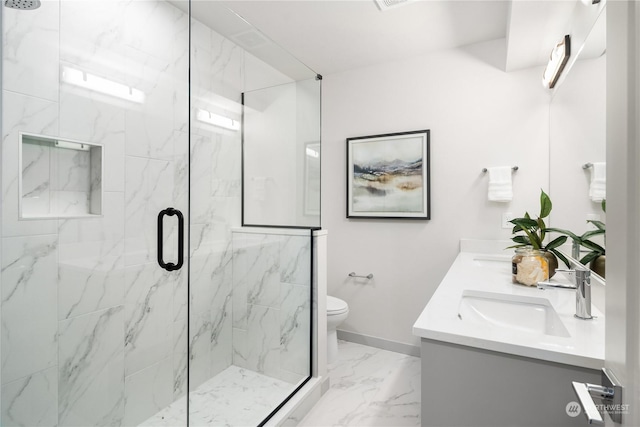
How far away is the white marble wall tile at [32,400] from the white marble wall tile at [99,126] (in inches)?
32.1

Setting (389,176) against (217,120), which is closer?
(217,120)

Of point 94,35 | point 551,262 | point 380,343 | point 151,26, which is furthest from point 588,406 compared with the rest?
point 380,343

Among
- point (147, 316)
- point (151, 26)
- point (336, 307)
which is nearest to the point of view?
point (147, 316)

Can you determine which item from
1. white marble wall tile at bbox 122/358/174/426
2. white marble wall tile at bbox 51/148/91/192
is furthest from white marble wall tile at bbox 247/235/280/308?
white marble wall tile at bbox 51/148/91/192

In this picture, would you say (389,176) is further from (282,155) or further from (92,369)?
(92,369)

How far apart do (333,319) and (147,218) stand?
1.35 meters

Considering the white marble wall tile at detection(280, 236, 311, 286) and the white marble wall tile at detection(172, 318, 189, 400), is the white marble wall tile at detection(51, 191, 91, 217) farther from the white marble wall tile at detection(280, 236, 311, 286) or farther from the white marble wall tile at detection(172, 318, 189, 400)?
the white marble wall tile at detection(280, 236, 311, 286)

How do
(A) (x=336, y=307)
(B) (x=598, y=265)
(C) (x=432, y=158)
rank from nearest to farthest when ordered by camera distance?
(B) (x=598, y=265), (A) (x=336, y=307), (C) (x=432, y=158)

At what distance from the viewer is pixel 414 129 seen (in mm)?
2635

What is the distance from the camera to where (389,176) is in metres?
2.71

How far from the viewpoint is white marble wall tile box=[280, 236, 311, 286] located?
6.28 ft

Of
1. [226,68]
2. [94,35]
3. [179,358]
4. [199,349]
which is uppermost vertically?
[94,35]

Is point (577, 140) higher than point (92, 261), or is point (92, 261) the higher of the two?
point (577, 140)

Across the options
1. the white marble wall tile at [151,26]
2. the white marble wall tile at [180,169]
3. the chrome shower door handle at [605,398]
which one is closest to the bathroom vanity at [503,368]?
the chrome shower door handle at [605,398]
